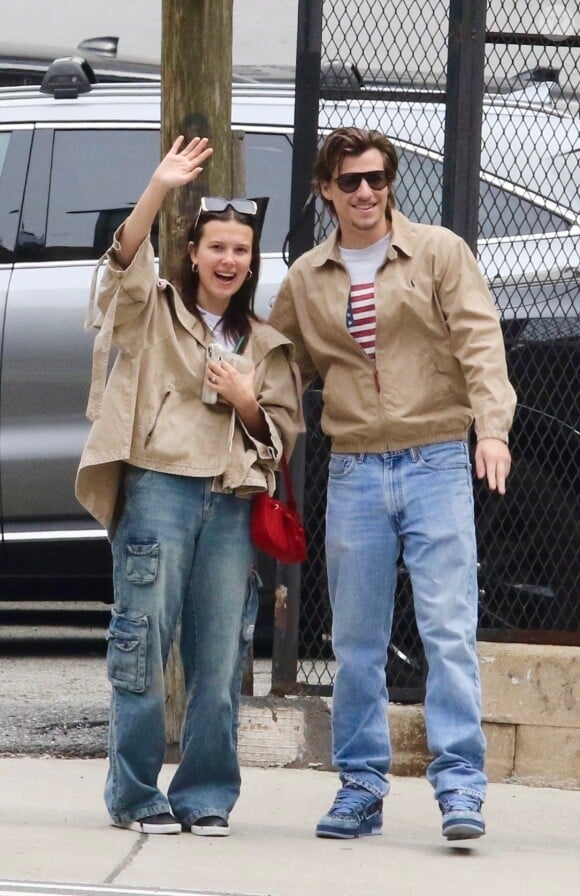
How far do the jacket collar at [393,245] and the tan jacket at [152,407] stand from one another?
388 mm

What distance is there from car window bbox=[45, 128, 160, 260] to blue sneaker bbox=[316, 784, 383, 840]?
110 inches

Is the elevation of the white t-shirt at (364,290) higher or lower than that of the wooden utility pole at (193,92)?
lower

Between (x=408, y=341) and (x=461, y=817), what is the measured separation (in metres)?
1.20

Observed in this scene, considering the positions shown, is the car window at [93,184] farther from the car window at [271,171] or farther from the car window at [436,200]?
the car window at [436,200]

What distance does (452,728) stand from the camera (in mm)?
4270

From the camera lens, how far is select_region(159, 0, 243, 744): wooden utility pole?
5082 millimetres

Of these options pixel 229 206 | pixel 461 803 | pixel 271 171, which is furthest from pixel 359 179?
pixel 271 171

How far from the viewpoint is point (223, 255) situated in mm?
4305

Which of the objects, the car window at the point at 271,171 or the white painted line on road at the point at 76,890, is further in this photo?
the car window at the point at 271,171

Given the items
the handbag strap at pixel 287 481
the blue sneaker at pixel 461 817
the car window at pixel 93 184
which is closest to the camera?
the blue sneaker at pixel 461 817

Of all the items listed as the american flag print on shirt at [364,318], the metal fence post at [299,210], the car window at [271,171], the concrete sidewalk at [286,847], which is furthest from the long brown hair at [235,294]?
the car window at [271,171]

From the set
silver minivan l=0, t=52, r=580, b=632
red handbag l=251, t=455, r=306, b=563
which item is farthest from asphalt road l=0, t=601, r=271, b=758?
red handbag l=251, t=455, r=306, b=563

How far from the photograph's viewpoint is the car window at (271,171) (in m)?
6.57

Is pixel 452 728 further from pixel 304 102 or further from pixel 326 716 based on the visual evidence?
pixel 304 102
